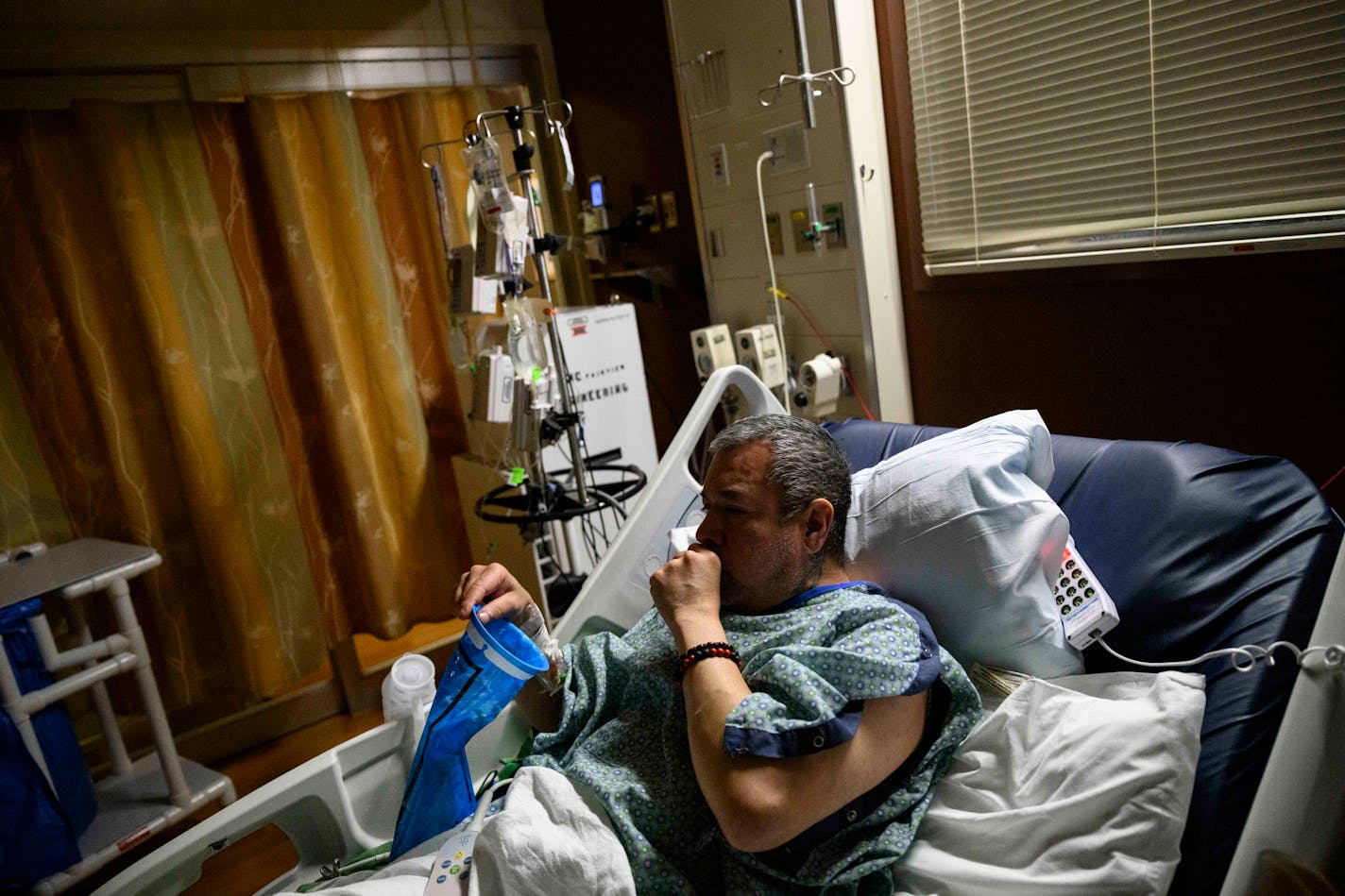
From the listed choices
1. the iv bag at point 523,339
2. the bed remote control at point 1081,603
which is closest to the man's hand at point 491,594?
the bed remote control at point 1081,603

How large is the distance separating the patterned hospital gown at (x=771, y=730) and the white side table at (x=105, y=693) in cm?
140

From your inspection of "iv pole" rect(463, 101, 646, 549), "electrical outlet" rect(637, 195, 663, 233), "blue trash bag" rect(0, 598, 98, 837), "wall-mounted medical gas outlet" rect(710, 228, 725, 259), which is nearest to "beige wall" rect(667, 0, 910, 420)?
"wall-mounted medical gas outlet" rect(710, 228, 725, 259)

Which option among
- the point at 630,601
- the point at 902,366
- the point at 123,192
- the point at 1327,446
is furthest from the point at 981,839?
the point at 123,192

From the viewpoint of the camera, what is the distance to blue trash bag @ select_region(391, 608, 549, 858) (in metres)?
1.19

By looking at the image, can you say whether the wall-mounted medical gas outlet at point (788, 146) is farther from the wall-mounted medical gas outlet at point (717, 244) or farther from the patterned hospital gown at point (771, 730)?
the patterned hospital gown at point (771, 730)

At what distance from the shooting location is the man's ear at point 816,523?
1.22m

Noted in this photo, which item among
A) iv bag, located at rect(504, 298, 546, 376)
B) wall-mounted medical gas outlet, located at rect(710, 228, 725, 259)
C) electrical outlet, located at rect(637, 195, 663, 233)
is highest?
electrical outlet, located at rect(637, 195, 663, 233)

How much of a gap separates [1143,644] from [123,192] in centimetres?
264

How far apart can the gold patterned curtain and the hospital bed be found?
1592mm

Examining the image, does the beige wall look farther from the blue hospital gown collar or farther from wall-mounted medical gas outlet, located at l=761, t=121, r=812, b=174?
the blue hospital gown collar

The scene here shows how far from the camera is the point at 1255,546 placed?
3.58 feet

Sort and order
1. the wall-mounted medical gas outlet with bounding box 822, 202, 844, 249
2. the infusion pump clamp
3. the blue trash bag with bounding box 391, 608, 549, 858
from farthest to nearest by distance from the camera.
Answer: the infusion pump clamp, the wall-mounted medical gas outlet with bounding box 822, 202, 844, 249, the blue trash bag with bounding box 391, 608, 549, 858

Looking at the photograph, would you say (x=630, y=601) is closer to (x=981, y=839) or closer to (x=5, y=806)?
(x=981, y=839)

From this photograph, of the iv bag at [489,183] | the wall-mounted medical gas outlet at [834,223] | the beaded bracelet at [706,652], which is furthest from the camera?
the wall-mounted medical gas outlet at [834,223]
